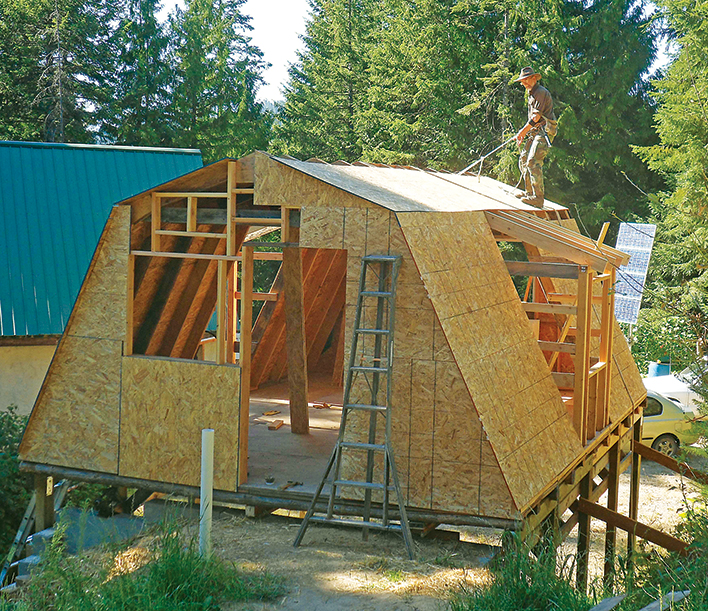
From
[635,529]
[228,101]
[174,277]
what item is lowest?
[635,529]

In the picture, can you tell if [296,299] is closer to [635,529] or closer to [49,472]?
[49,472]

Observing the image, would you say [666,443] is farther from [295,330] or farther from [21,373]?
[21,373]

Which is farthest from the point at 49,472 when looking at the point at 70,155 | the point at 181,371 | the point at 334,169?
the point at 70,155

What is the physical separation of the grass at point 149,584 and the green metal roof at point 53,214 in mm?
9201

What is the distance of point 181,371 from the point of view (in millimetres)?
9320

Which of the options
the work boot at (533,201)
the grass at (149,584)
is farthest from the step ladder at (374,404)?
the work boot at (533,201)

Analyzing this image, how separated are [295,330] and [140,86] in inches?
939

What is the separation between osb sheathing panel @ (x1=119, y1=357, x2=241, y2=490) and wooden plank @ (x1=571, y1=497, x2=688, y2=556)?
471cm

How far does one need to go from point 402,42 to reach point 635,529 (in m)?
23.1

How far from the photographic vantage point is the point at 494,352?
8531 mm

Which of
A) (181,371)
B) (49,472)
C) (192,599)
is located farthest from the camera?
(49,472)

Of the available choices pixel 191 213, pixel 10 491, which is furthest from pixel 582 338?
pixel 10 491

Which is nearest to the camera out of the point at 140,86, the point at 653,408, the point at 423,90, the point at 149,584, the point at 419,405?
the point at 149,584

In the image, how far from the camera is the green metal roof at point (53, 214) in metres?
15.7
